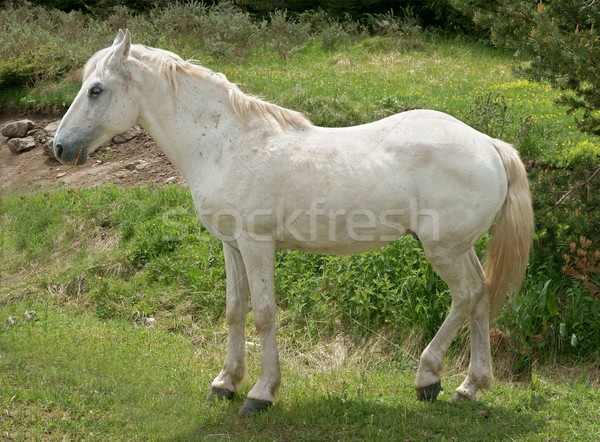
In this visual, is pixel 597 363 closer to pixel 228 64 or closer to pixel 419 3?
pixel 228 64

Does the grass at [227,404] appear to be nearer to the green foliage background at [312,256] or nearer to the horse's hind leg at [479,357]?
the horse's hind leg at [479,357]

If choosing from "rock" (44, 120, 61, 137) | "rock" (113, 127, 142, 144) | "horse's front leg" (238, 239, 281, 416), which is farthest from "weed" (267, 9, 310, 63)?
"horse's front leg" (238, 239, 281, 416)

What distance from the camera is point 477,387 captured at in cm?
465

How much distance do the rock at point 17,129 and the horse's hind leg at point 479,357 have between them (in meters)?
9.42

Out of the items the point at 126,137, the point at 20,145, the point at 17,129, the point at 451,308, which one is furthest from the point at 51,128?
the point at 451,308

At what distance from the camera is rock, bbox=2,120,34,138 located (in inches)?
443

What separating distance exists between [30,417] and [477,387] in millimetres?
3259

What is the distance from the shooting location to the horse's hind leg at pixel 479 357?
4.62 meters

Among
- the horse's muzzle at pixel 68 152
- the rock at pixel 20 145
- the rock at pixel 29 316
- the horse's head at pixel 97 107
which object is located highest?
the horse's head at pixel 97 107

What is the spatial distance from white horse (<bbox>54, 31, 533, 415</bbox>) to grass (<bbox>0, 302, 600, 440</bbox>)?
0.28 m

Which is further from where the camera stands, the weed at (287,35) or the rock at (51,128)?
the weed at (287,35)

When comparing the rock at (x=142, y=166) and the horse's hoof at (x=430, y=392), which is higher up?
the horse's hoof at (x=430, y=392)

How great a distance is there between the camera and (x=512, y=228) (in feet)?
14.6


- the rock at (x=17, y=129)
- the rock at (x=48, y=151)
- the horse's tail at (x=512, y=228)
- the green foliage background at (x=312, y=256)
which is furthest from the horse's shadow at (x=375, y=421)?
the rock at (x=17, y=129)
